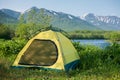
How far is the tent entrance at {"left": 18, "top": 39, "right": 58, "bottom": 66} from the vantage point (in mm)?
15180

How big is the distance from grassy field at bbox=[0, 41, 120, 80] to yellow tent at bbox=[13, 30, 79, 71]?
1.72 feet

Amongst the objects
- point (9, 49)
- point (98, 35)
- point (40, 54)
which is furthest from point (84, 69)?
point (98, 35)

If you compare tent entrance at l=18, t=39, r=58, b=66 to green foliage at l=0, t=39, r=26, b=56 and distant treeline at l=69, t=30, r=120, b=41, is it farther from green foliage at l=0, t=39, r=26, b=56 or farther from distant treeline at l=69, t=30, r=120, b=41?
distant treeline at l=69, t=30, r=120, b=41

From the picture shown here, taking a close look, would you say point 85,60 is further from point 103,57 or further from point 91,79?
point 91,79

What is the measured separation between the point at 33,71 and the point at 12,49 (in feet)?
15.9

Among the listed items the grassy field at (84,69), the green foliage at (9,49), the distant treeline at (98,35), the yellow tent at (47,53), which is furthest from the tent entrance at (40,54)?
the distant treeline at (98,35)

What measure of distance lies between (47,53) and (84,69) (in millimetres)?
2023

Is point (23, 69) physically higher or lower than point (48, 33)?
lower

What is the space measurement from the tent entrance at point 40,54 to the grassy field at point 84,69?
895 millimetres

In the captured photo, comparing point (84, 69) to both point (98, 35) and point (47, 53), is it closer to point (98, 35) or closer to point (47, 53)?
point (47, 53)

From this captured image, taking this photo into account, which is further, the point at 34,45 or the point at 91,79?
the point at 34,45

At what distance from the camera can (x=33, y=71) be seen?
1377 centimetres

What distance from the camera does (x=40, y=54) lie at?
1570 cm

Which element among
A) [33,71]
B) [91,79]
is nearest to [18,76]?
[33,71]
